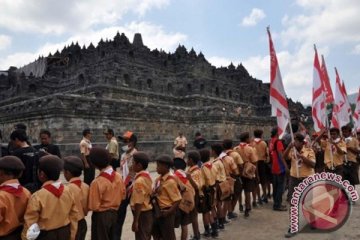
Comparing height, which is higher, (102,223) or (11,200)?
(11,200)

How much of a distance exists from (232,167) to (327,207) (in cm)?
181

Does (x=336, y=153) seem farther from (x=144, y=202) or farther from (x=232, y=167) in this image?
(x=144, y=202)

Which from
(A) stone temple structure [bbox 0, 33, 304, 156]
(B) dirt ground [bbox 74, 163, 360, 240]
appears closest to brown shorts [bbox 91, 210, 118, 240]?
(B) dirt ground [bbox 74, 163, 360, 240]

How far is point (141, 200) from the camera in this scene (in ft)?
13.1

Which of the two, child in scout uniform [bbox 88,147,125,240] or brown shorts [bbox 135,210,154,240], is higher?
child in scout uniform [bbox 88,147,125,240]

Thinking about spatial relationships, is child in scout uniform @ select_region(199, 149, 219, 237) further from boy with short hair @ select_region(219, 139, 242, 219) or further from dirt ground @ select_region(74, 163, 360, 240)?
boy with short hair @ select_region(219, 139, 242, 219)

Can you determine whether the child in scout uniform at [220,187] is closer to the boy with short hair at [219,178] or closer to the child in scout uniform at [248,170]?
the boy with short hair at [219,178]

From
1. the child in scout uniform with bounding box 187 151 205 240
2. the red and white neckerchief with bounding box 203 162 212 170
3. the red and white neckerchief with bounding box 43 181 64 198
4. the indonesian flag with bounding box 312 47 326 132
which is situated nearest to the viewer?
the red and white neckerchief with bounding box 43 181 64 198

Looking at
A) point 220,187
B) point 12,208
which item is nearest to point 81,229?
point 12,208

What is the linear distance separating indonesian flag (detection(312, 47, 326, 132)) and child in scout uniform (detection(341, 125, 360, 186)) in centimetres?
116

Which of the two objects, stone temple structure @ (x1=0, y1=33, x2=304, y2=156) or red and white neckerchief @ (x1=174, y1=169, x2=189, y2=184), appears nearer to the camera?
red and white neckerchief @ (x1=174, y1=169, x2=189, y2=184)

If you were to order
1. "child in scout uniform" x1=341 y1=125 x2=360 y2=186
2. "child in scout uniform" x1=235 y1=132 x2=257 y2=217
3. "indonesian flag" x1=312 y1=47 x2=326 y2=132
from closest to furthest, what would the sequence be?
"child in scout uniform" x1=235 y1=132 x2=257 y2=217
"indonesian flag" x1=312 y1=47 x2=326 y2=132
"child in scout uniform" x1=341 y1=125 x2=360 y2=186

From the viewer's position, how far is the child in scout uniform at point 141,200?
401 cm

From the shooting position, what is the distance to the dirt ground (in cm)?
564
